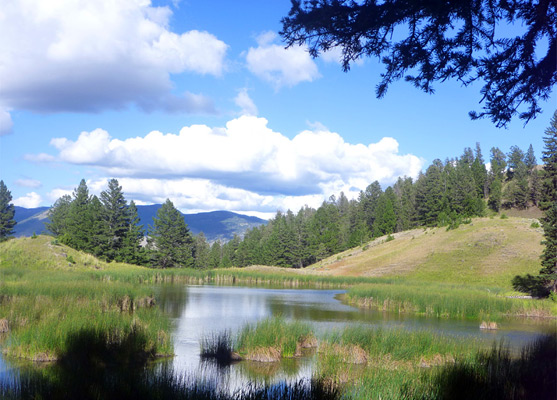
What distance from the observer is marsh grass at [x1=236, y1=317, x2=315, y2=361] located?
1446 centimetres

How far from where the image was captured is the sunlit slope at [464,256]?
5044cm

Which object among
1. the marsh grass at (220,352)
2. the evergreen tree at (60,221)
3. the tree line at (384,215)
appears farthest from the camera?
the tree line at (384,215)

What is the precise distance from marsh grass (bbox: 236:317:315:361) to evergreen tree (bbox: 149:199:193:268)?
69547 mm

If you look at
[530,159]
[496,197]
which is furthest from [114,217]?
[530,159]

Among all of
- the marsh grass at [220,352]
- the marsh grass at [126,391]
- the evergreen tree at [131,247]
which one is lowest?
the marsh grass at [220,352]

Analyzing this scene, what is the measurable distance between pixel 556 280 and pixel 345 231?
85071 millimetres

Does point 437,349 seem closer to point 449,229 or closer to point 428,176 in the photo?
point 449,229

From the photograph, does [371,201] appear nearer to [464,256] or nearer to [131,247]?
[464,256]

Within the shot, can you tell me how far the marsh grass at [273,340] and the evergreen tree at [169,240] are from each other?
228 feet

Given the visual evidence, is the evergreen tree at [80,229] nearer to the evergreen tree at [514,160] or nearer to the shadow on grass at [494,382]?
the shadow on grass at [494,382]

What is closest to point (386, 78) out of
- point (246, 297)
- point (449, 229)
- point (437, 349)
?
point (437, 349)

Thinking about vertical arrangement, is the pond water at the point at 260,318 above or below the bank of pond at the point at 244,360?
below

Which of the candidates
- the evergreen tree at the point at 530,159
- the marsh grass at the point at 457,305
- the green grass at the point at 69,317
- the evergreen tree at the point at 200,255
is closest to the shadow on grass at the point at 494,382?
the green grass at the point at 69,317

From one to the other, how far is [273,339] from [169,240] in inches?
2815
